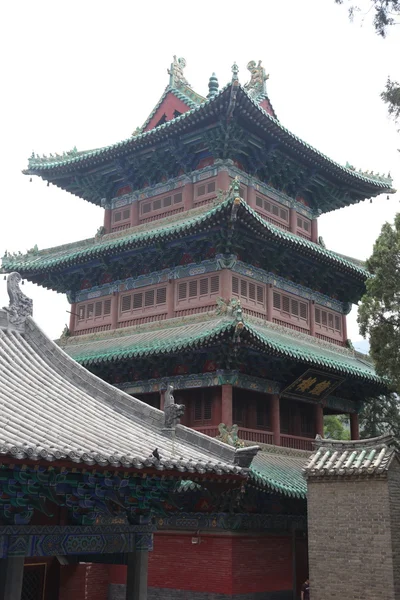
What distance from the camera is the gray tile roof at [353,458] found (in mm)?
15953

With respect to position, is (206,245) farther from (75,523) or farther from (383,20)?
(75,523)

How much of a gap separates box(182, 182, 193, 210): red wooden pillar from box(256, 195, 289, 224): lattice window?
248cm

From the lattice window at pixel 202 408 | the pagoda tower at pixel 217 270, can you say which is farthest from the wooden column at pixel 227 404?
the lattice window at pixel 202 408

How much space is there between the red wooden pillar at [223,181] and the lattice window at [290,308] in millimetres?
4093

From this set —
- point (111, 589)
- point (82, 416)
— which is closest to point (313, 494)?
point (82, 416)

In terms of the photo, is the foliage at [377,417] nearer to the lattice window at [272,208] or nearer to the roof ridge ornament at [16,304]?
the lattice window at [272,208]

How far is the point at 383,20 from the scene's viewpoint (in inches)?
510

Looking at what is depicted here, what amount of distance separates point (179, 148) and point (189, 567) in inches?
558

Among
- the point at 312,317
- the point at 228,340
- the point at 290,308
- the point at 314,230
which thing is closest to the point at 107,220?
the point at 290,308

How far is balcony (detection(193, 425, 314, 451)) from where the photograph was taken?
2128 cm

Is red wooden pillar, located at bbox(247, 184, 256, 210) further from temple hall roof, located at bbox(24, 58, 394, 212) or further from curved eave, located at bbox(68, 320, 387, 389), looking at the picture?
curved eave, located at bbox(68, 320, 387, 389)

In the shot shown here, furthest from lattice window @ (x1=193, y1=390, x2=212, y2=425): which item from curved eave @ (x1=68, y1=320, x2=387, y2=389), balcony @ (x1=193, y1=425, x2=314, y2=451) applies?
curved eave @ (x1=68, y1=320, x2=387, y2=389)

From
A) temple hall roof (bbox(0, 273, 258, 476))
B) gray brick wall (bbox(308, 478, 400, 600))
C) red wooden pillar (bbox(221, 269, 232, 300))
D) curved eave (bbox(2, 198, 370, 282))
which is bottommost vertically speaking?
gray brick wall (bbox(308, 478, 400, 600))

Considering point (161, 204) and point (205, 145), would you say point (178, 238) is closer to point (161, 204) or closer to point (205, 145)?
point (161, 204)
